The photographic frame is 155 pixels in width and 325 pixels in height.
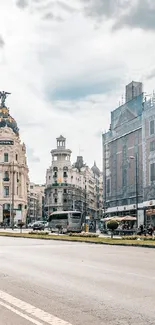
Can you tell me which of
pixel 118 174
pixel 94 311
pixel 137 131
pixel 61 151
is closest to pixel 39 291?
pixel 94 311

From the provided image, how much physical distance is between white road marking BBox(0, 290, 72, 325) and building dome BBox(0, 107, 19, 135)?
129222 millimetres

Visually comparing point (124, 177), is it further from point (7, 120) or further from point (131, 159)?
point (7, 120)

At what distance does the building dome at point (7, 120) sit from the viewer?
452ft

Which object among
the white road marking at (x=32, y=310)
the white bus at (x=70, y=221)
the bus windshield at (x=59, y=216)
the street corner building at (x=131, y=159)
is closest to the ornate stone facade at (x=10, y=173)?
the street corner building at (x=131, y=159)

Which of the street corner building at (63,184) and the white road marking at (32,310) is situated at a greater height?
the street corner building at (63,184)

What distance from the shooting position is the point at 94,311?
317 inches

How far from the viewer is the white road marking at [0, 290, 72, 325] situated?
726 cm

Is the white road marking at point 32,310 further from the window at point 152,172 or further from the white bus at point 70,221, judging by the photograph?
the white bus at point 70,221

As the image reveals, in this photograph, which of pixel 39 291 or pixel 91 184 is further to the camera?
pixel 91 184

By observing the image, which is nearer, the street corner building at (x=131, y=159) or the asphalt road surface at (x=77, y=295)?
the asphalt road surface at (x=77, y=295)

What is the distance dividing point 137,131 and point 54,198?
82503 millimetres

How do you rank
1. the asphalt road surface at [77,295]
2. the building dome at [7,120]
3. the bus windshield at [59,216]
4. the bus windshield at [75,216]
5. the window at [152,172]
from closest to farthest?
1. the asphalt road surface at [77,295]
2. the window at [152,172]
3. the bus windshield at [75,216]
4. the bus windshield at [59,216]
5. the building dome at [7,120]

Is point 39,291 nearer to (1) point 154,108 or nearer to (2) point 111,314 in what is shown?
(2) point 111,314

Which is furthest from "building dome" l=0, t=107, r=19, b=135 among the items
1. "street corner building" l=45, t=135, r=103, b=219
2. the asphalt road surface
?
the asphalt road surface
